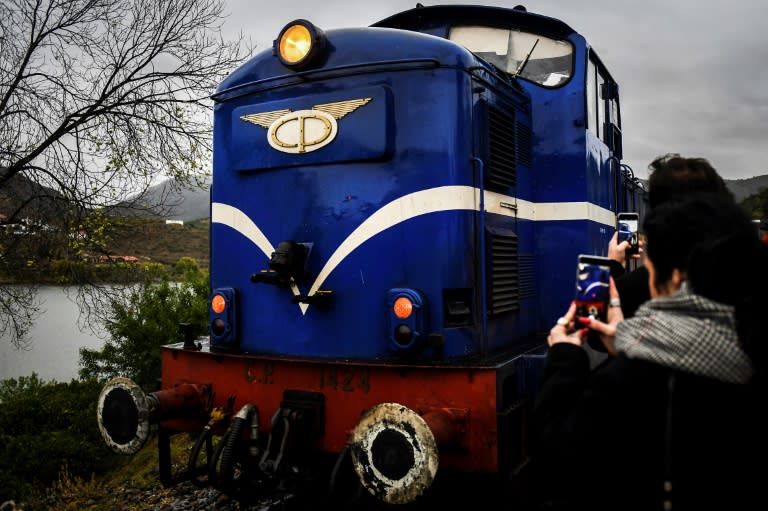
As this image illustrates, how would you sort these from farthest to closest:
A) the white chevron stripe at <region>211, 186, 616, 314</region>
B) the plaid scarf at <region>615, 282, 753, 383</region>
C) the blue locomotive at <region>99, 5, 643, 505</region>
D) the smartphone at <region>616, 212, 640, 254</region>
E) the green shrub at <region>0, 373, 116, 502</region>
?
1. the green shrub at <region>0, 373, 116, 502</region>
2. the white chevron stripe at <region>211, 186, 616, 314</region>
3. the blue locomotive at <region>99, 5, 643, 505</region>
4. the smartphone at <region>616, 212, 640, 254</region>
5. the plaid scarf at <region>615, 282, 753, 383</region>

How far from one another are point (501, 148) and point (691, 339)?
2.67 meters

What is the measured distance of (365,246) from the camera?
11.5 feet

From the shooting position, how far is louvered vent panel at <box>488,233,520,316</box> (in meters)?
3.66

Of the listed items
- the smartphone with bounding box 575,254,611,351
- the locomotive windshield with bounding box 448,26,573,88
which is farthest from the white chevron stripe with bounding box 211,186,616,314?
the smartphone with bounding box 575,254,611,351

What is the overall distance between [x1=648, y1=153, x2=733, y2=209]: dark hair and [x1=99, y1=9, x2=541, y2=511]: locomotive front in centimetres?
133

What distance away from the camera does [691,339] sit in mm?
1338

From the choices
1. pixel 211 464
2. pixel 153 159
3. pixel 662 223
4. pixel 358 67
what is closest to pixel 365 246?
pixel 358 67

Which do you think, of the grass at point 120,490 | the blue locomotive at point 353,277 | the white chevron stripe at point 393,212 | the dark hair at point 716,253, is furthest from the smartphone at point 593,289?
the grass at point 120,490

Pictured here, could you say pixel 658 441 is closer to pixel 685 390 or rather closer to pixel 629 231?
pixel 685 390

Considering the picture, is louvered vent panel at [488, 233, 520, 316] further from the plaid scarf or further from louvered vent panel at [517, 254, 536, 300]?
the plaid scarf

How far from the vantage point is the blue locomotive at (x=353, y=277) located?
319 centimetres

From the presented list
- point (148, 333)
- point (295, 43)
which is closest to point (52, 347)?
point (148, 333)

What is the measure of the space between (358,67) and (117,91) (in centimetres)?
547

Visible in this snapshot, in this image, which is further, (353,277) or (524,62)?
(524,62)
